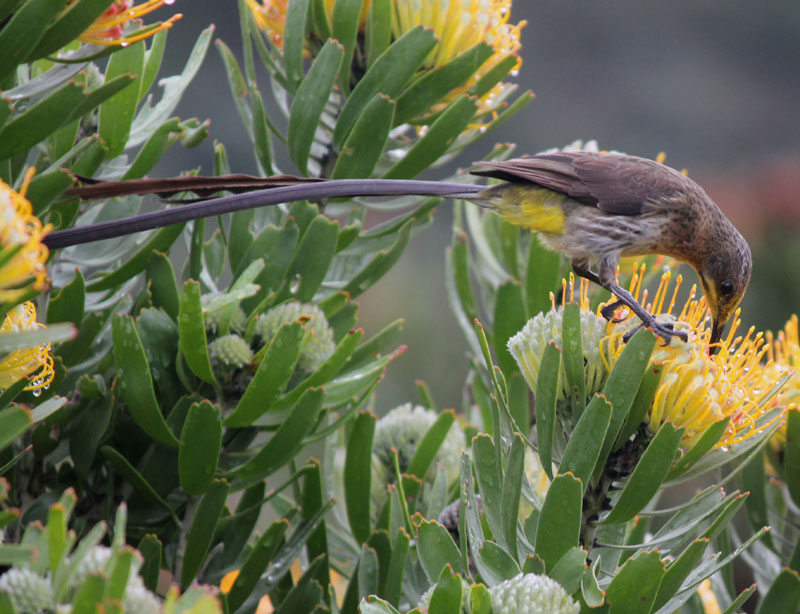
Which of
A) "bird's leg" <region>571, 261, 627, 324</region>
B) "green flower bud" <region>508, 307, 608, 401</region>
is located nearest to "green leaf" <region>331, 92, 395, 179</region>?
"green flower bud" <region>508, 307, 608, 401</region>

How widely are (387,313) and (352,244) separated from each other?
3.70m

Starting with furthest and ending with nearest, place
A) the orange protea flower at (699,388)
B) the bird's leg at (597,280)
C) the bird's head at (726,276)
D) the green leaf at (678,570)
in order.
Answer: the bird's head at (726,276) → the bird's leg at (597,280) → the orange protea flower at (699,388) → the green leaf at (678,570)

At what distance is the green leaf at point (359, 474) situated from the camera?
44.0 inches

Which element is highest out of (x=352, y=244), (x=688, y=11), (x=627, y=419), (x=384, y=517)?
(x=688, y=11)

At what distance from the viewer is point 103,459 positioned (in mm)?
1010

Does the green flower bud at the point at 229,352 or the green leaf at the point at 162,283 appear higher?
the green leaf at the point at 162,283

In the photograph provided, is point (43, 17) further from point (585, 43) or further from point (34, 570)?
point (585, 43)

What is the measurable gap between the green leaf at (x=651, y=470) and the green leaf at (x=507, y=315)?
48 cm

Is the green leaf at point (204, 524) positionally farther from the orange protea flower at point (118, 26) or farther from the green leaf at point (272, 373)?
the orange protea flower at point (118, 26)

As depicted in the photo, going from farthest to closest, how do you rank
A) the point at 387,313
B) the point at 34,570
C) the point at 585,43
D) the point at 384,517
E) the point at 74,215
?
1. the point at 585,43
2. the point at 387,313
3. the point at 384,517
4. the point at 74,215
5. the point at 34,570

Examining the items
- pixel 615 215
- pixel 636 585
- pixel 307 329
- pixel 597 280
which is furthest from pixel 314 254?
pixel 615 215

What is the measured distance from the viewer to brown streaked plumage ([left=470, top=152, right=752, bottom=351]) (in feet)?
5.65

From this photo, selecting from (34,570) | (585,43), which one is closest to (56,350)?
(34,570)

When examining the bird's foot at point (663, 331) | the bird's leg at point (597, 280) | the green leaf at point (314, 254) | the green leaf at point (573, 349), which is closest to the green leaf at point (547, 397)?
the green leaf at point (573, 349)
